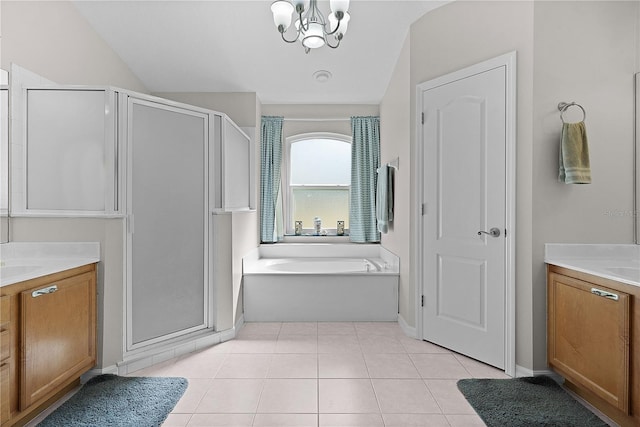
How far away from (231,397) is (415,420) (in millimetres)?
1052

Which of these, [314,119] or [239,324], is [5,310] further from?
[314,119]

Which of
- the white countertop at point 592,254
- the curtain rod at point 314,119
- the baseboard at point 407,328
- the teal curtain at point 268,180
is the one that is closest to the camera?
the white countertop at point 592,254

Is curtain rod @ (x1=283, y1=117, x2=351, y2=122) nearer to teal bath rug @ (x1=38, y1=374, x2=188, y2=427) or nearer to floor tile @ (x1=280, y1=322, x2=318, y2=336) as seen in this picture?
floor tile @ (x1=280, y1=322, x2=318, y2=336)

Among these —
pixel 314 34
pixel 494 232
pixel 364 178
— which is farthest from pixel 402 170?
pixel 314 34

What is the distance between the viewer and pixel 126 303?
2404mm

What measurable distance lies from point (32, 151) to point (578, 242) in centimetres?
350

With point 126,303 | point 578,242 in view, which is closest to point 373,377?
point 578,242

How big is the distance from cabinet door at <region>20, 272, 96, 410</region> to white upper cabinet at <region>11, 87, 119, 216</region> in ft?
1.67

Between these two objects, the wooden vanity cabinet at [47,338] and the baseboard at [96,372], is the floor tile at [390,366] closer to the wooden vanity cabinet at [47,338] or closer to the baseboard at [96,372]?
the baseboard at [96,372]

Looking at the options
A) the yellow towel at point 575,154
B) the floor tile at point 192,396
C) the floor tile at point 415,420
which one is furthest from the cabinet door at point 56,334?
the yellow towel at point 575,154

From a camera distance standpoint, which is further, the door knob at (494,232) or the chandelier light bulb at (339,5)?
Answer: the door knob at (494,232)

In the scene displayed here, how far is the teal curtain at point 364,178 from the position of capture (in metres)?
4.55

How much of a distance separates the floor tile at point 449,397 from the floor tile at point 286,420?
2.39 ft

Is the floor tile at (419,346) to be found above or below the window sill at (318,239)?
below
